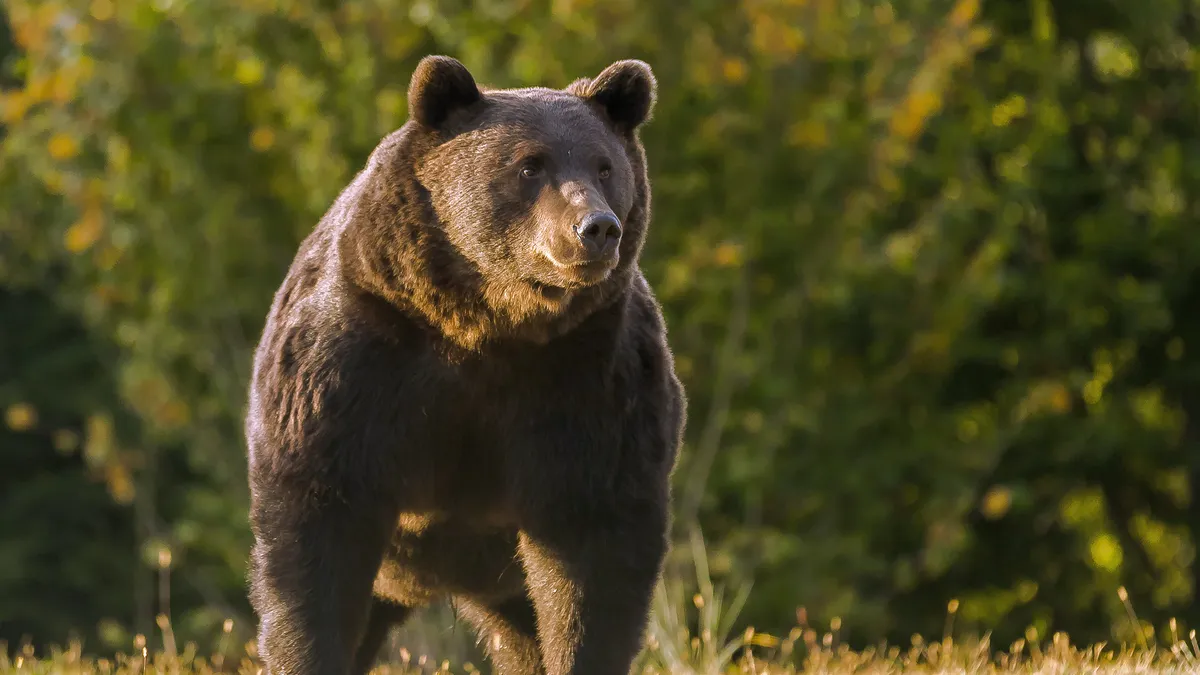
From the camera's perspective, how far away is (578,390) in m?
5.24

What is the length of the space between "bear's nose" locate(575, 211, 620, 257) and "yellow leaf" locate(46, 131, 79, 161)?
38.9 feet

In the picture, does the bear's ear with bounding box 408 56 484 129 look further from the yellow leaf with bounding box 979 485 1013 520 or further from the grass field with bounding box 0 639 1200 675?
the yellow leaf with bounding box 979 485 1013 520

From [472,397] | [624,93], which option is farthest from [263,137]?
[472,397]

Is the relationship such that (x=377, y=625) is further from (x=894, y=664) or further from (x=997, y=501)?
(x=997, y=501)

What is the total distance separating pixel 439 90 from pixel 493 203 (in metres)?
0.40

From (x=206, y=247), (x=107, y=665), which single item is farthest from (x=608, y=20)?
(x=107, y=665)

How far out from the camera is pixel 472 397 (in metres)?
5.27

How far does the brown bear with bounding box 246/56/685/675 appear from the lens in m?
5.15

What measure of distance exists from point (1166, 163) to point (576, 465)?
506 inches

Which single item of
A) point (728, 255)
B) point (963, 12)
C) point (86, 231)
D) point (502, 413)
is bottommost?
point (728, 255)

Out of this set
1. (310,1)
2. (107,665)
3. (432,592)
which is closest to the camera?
(432,592)

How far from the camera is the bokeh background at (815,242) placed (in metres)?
15.1

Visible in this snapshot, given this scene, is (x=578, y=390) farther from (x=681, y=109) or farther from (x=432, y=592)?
(x=681, y=109)

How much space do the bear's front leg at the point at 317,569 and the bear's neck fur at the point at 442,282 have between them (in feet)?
1.87
